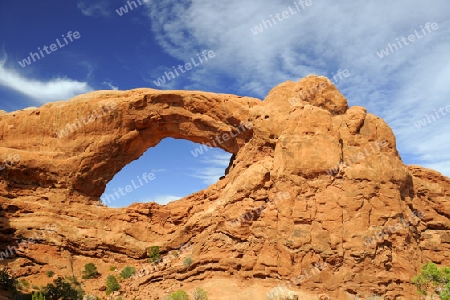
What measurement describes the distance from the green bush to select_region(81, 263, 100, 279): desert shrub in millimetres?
19532

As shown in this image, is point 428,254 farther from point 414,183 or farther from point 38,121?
point 38,121

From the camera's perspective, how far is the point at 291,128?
2639 cm

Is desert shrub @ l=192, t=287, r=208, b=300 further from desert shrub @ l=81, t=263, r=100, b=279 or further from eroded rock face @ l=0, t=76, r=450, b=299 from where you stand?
desert shrub @ l=81, t=263, r=100, b=279

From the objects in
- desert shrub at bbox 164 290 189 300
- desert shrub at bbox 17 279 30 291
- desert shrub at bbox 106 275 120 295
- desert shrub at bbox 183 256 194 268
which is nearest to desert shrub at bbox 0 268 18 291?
desert shrub at bbox 17 279 30 291

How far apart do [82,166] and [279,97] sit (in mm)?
15136

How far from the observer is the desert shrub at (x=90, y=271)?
27.2 metres

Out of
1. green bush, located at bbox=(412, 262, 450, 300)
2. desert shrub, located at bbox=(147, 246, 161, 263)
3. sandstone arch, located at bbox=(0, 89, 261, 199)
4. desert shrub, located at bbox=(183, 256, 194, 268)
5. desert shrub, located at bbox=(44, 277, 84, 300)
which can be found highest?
sandstone arch, located at bbox=(0, 89, 261, 199)

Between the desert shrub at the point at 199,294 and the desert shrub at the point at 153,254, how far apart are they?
229 inches

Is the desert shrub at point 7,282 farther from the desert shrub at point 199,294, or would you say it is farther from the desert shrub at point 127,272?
the desert shrub at point 199,294

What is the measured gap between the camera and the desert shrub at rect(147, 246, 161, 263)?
90.7ft

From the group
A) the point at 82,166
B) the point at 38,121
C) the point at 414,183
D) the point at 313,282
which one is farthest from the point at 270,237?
the point at 38,121

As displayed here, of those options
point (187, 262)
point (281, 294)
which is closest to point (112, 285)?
point (187, 262)

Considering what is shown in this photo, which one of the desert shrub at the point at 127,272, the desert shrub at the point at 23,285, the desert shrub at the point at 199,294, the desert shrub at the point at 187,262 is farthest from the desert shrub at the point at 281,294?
the desert shrub at the point at 23,285

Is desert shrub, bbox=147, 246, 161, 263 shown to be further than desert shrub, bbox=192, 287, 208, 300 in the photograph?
Yes
